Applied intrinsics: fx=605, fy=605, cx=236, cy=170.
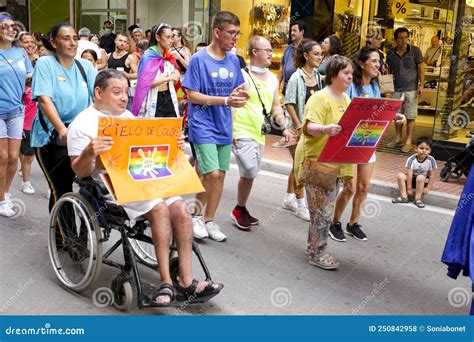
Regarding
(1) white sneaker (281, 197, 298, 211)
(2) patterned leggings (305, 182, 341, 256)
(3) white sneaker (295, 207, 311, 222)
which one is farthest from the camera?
(1) white sneaker (281, 197, 298, 211)

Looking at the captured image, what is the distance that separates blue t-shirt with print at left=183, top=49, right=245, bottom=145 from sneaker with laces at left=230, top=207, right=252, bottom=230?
942 millimetres

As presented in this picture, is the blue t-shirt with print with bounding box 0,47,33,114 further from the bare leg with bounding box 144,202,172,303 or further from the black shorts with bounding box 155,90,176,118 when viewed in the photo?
the bare leg with bounding box 144,202,172,303

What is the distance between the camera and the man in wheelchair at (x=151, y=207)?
12.0 feet

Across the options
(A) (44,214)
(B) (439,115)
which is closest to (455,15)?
(B) (439,115)

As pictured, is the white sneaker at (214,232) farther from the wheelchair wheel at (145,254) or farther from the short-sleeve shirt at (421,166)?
the short-sleeve shirt at (421,166)

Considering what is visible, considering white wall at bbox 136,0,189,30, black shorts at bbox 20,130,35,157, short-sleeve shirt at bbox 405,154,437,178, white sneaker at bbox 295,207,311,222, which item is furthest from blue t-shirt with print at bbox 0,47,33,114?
white wall at bbox 136,0,189,30

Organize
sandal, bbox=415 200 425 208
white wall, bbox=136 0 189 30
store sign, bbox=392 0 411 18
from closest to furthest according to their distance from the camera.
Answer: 1. sandal, bbox=415 200 425 208
2. store sign, bbox=392 0 411 18
3. white wall, bbox=136 0 189 30

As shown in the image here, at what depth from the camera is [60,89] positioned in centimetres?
451

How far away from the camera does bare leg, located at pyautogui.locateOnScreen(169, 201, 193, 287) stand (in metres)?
3.77

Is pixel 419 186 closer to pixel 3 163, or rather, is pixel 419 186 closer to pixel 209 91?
pixel 209 91

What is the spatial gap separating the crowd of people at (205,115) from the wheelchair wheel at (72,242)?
0.89ft

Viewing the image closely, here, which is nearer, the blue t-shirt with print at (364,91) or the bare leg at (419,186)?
the blue t-shirt with print at (364,91)

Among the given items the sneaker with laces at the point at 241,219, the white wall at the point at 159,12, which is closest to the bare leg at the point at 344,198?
the sneaker with laces at the point at 241,219

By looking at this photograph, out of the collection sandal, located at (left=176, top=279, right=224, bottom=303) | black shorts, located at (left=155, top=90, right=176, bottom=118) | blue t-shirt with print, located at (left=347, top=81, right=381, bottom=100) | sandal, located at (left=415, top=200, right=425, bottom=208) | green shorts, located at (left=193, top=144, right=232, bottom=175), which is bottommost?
sandal, located at (left=415, top=200, right=425, bottom=208)
